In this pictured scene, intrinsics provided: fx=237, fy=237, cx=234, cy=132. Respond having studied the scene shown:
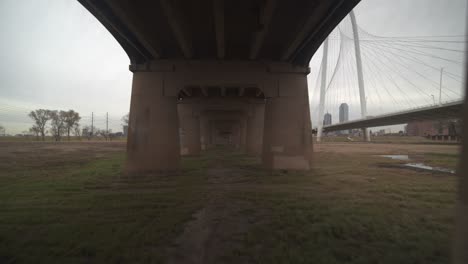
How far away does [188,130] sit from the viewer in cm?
3023

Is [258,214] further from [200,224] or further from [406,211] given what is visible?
[406,211]

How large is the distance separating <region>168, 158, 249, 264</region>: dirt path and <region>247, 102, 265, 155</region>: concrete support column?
21476 millimetres

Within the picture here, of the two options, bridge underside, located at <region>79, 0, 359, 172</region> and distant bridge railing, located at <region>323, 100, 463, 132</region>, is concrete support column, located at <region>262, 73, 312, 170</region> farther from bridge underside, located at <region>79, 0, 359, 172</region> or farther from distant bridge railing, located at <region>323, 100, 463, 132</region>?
distant bridge railing, located at <region>323, 100, 463, 132</region>

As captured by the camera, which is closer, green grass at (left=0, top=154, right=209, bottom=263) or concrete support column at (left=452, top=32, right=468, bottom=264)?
concrete support column at (left=452, top=32, right=468, bottom=264)

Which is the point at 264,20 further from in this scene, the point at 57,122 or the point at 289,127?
the point at 57,122

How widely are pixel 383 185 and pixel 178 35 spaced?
10.7 metres

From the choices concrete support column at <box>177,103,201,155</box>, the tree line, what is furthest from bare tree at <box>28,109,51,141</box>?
concrete support column at <box>177,103,201,155</box>

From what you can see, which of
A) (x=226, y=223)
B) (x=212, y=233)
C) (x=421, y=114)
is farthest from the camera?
(x=421, y=114)

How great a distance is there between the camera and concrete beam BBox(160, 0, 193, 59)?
8.12 m

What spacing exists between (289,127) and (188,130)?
18.1m

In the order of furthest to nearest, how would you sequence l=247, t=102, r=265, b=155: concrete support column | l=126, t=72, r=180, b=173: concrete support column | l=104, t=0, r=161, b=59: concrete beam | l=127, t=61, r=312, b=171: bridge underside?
1. l=247, t=102, r=265, b=155: concrete support column
2. l=127, t=61, r=312, b=171: bridge underside
3. l=126, t=72, r=180, b=173: concrete support column
4. l=104, t=0, r=161, b=59: concrete beam

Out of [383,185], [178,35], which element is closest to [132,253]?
[178,35]

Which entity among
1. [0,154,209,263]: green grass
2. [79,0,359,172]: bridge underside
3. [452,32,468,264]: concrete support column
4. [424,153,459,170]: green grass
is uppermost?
[79,0,359,172]: bridge underside

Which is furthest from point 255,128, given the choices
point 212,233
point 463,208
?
point 463,208
